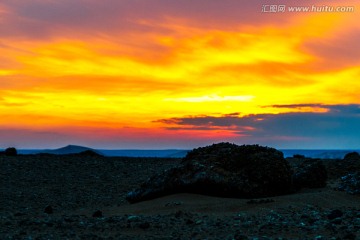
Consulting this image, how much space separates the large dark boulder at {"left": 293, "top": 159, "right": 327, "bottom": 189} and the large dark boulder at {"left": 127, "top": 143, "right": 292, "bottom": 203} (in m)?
1.91

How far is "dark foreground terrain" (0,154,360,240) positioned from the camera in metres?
13.4

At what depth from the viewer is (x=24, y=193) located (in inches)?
965

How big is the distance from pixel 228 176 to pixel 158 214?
4.71 metres

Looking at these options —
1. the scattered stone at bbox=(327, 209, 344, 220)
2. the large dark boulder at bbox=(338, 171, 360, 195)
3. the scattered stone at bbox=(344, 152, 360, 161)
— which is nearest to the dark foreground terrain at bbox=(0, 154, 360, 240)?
the scattered stone at bbox=(327, 209, 344, 220)

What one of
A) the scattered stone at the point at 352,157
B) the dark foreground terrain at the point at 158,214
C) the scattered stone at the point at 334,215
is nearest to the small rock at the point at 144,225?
the dark foreground terrain at the point at 158,214

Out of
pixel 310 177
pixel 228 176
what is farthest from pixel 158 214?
pixel 310 177

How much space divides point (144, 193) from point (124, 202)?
201 cm

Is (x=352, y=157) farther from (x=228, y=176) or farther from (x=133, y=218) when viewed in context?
(x=133, y=218)

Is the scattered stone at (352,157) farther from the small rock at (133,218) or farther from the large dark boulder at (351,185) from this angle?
the small rock at (133,218)

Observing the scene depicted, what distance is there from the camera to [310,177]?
78.1ft

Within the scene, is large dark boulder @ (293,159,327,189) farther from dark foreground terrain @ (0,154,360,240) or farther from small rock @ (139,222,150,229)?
small rock @ (139,222,150,229)

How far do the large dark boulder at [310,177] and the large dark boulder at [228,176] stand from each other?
1.91m

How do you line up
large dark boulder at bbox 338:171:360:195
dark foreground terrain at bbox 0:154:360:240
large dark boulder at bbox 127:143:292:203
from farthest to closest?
large dark boulder at bbox 338:171:360:195 → large dark boulder at bbox 127:143:292:203 → dark foreground terrain at bbox 0:154:360:240

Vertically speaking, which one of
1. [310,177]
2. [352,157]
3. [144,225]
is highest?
[352,157]
